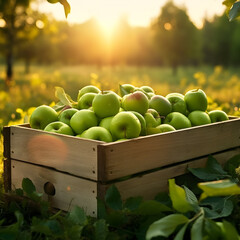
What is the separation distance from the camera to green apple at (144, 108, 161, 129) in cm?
243

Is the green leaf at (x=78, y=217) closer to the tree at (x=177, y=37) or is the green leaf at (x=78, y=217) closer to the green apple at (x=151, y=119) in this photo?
the green apple at (x=151, y=119)

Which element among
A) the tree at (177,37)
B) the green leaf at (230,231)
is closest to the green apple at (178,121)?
the green leaf at (230,231)

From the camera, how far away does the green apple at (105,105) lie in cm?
232

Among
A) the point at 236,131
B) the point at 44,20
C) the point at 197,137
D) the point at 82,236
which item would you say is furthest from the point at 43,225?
the point at 44,20

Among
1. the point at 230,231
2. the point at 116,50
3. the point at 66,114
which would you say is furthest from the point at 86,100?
the point at 116,50

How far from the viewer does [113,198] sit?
1892 mm

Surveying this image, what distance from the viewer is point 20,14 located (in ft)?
56.1

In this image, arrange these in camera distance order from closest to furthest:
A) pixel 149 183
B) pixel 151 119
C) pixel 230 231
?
pixel 230 231
pixel 149 183
pixel 151 119

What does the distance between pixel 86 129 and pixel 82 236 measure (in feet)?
2.16

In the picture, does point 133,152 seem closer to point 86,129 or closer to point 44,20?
point 86,129

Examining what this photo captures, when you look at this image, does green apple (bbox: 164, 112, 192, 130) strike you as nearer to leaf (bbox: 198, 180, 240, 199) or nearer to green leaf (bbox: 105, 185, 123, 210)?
green leaf (bbox: 105, 185, 123, 210)

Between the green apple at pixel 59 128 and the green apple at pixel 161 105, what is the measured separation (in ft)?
1.95

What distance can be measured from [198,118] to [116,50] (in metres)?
49.5

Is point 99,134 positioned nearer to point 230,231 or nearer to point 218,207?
point 218,207
